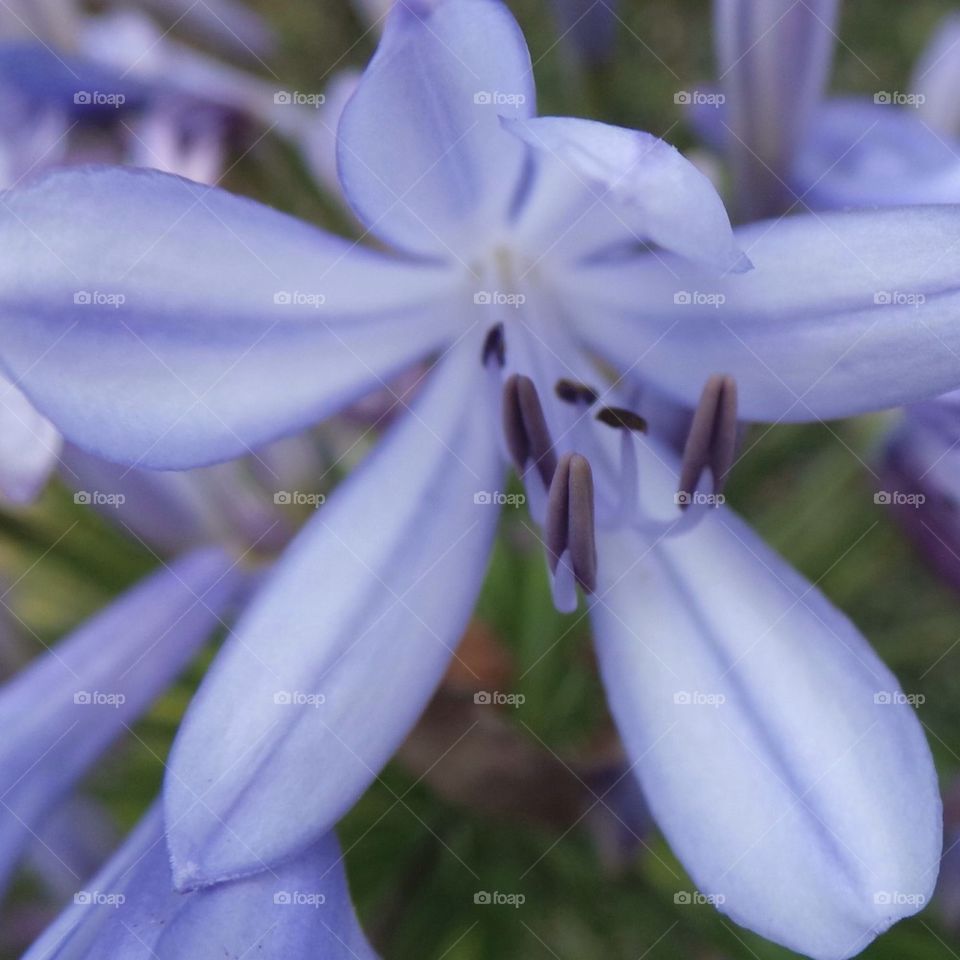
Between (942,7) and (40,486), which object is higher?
(40,486)

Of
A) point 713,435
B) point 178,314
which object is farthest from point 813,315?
point 178,314

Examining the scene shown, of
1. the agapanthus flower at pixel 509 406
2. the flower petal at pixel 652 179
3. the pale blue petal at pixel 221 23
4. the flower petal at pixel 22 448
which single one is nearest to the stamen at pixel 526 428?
the agapanthus flower at pixel 509 406

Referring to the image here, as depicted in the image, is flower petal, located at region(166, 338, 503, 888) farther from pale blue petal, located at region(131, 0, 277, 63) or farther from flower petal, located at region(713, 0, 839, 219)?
pale blue petal, located at region(131, 0, 277, 63)

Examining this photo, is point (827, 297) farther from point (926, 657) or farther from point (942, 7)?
point (942, 7)

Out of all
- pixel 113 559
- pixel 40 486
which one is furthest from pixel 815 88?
pixel 113 559

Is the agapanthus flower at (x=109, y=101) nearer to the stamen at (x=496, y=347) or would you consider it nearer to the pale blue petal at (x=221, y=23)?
the pale blue petal at (x=221, y=23)

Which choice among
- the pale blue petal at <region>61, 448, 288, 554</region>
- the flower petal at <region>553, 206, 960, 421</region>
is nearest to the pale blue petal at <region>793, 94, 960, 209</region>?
the flower petal at <region>553, 206, 960, 421</region>

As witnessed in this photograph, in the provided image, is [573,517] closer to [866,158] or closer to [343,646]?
[343,646]
